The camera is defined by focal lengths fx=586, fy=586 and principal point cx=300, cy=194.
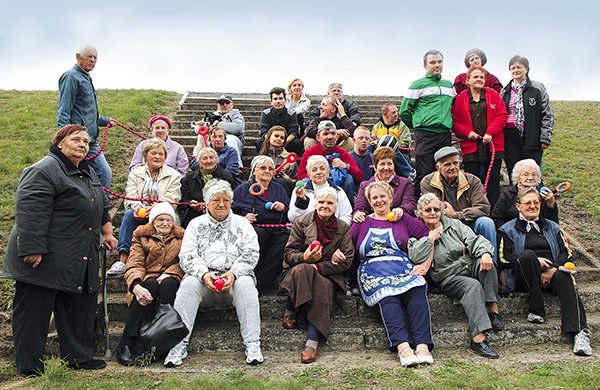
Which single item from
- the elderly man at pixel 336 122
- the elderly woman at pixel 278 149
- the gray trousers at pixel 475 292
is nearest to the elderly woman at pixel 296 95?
the elderly man at pixel 336 122

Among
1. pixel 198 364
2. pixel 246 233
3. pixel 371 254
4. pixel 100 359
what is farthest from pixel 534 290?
pixel 100 359

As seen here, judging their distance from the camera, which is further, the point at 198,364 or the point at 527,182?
the point at 527,182

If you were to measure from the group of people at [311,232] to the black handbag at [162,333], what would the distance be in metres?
0.11

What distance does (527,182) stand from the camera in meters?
5.67

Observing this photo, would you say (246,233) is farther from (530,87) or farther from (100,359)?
(530,87)

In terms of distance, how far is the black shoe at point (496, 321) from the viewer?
198 inches

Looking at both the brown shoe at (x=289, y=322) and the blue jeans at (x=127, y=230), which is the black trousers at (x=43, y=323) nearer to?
the blue jeans at (x=127, y=230)

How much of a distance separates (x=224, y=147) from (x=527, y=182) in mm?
3464

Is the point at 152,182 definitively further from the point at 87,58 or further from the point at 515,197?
the point at 515,197

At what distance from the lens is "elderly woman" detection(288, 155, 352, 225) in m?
5.81

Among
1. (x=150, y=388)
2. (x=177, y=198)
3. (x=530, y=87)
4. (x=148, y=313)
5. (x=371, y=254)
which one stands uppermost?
(x=530, y=87)

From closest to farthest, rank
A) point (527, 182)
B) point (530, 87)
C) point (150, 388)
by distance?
point (150, 388) < point (527, 182) < point (530, 87)

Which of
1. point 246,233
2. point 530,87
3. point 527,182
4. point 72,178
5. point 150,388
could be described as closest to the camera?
point 150,388

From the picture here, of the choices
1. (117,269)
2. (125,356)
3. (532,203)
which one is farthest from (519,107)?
(125,356)
